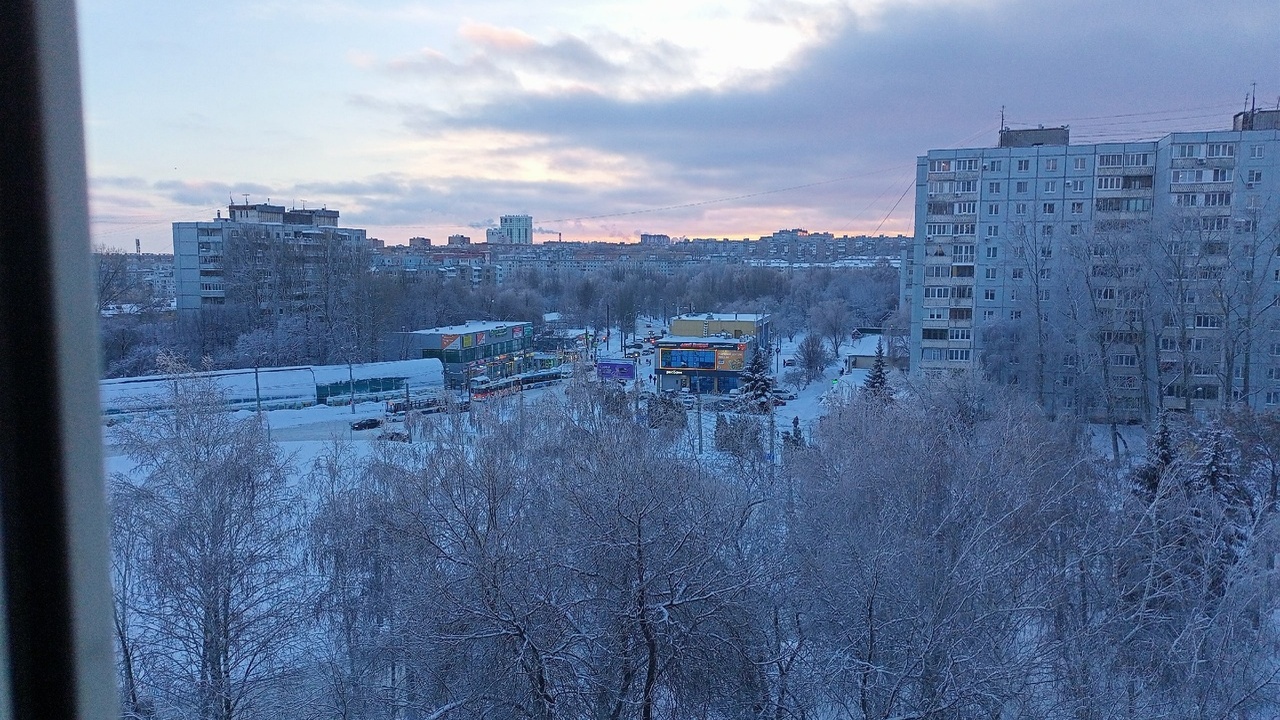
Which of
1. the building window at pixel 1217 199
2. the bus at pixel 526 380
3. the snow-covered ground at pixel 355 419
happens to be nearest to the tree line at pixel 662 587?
the snow-covered ground at pixel 355 419

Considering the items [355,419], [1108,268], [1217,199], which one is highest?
[1217,199]

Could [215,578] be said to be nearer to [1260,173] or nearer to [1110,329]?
[1110,329]

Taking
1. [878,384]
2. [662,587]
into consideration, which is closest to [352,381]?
[878,384]

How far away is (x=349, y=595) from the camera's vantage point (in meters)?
6.38

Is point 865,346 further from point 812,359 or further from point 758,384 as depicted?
point 758,384

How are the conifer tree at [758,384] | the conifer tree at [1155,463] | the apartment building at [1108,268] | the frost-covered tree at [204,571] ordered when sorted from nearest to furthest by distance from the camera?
the frost-covered tree at [204,571] < the conifer tree at [1155,463] < the apartment building at [1108,268] < the conifer tree at [758,384]

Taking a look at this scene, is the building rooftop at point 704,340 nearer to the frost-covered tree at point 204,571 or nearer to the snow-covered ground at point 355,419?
the snow-covered ground at point 355,419

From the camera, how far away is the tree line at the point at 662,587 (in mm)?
4332

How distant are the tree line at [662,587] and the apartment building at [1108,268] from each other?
597cm

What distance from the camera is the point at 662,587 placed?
4531 mm

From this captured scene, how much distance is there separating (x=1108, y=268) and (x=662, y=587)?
11311mm

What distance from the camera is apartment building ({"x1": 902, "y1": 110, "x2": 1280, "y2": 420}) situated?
12.6 m

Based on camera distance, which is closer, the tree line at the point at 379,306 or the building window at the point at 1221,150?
the building window at the point at 1221,150

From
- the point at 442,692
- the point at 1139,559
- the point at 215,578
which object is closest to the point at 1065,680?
the point at 1139,559
